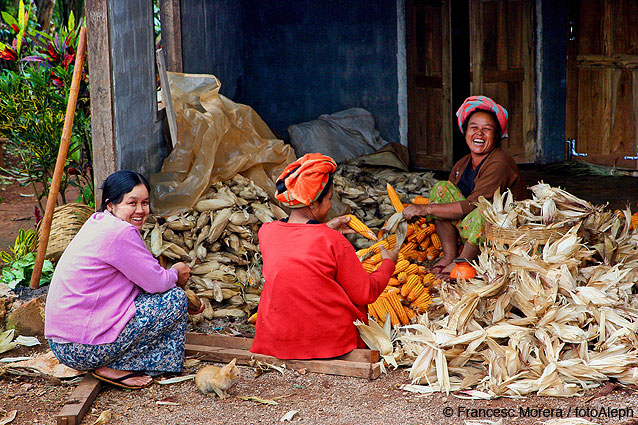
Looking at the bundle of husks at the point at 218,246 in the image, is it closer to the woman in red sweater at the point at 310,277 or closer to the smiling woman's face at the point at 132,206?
the woman in red sweater at the point at 310,277

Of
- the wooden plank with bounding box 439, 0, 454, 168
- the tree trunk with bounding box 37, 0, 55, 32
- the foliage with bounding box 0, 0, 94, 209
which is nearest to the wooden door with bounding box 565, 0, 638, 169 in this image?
the wooden plank with bounding box 439, 0, 454, 168

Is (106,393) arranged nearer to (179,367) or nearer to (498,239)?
(179,367)

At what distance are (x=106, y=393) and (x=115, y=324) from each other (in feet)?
1.35

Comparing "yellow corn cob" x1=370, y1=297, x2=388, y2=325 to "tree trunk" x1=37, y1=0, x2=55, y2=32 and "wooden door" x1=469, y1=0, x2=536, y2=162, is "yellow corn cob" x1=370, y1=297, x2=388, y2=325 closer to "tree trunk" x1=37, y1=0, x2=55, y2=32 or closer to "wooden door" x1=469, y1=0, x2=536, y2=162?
"wooden door" x1=469, y1=0, x2=536, y2=162

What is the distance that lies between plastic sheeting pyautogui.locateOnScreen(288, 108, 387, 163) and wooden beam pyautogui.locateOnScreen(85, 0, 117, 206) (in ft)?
12.6

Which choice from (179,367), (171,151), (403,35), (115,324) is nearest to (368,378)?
(179,367)

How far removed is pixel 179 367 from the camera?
3.92 meters

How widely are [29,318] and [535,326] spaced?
319cm

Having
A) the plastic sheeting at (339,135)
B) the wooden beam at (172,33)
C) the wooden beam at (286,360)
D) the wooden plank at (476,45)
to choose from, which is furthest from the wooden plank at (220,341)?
the wooden plank at (476,45)

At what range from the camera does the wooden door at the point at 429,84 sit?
849 centimetres

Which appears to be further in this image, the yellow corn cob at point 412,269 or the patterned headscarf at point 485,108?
the yellow corn cob at point 412,269

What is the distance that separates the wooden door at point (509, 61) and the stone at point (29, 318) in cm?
579

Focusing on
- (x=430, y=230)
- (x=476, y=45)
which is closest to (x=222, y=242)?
(x=430, y=230)

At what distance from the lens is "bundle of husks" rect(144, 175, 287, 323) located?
508cm
